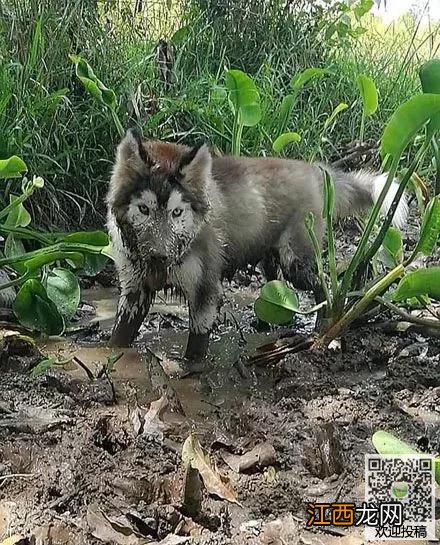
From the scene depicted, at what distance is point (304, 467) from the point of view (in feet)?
8.84

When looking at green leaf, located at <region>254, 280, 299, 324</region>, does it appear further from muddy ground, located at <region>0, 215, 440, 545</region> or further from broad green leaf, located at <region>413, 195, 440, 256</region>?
broad green leaf, located at <region>413, 195, 440, 256</region>

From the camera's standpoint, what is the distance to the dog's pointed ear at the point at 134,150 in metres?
3.90

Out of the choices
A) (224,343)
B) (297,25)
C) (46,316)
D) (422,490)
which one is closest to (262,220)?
(224,343)

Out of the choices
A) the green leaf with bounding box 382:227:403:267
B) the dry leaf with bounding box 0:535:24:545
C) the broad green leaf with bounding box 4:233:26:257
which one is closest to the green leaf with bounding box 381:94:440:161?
the green leaf with bounding box 382:227:403:267

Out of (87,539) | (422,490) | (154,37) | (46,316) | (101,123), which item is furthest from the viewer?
(154,37)

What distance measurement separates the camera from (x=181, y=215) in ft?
12.8

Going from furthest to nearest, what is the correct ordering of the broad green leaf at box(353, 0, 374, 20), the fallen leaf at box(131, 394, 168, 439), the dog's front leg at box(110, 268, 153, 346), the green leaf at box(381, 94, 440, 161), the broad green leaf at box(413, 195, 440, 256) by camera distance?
the broad green leaf at box(353, 0, 374, 20)
the dog's front leg at box(110, 268, 153, 346)
the broad green leaf at box(413, 195, 440, 256)
the green leaf at box(381, 94, 440, 161)
the fallen leaf at box(131, 394, 168, 439)

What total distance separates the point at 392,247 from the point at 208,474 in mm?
1847

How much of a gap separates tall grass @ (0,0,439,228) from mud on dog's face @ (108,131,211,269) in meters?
1.58

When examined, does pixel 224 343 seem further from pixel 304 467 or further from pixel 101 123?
pixel 101 123

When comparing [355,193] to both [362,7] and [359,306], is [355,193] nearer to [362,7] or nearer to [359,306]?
[359,306]

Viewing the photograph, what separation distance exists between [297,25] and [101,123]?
3112mm

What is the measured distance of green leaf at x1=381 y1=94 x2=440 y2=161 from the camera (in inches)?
121

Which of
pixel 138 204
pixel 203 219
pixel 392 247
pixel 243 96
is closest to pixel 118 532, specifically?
pixel 138 204
